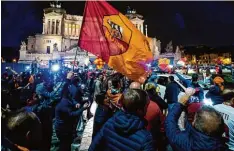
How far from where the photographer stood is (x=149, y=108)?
159 inches

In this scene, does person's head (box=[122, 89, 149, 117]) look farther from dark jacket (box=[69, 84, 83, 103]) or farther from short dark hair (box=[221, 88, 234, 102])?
dark jacket (box=[69, 84, 83, 103])

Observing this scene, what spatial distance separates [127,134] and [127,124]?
0.10 metres

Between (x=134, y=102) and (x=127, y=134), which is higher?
(x=134, y=102)

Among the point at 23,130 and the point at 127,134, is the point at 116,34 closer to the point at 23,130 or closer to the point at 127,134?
the point at 127,134

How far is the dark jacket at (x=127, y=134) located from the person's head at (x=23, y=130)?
78cm

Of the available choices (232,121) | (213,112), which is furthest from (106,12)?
(213,112)

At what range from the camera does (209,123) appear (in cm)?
219

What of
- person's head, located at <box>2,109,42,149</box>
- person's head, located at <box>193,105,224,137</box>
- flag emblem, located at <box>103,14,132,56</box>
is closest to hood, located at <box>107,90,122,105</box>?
flag emblem, located at <box>103,14,132,56</box>

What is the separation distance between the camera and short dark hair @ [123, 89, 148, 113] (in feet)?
8.38

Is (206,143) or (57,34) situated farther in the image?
(57,34)

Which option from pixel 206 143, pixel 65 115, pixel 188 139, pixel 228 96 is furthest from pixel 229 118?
pixel 65 115

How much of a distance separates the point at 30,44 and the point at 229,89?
83253 mm

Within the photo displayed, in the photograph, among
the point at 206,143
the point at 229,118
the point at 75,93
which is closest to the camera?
the point at 206,143

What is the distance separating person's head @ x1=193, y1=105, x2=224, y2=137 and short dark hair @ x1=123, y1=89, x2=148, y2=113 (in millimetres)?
604
